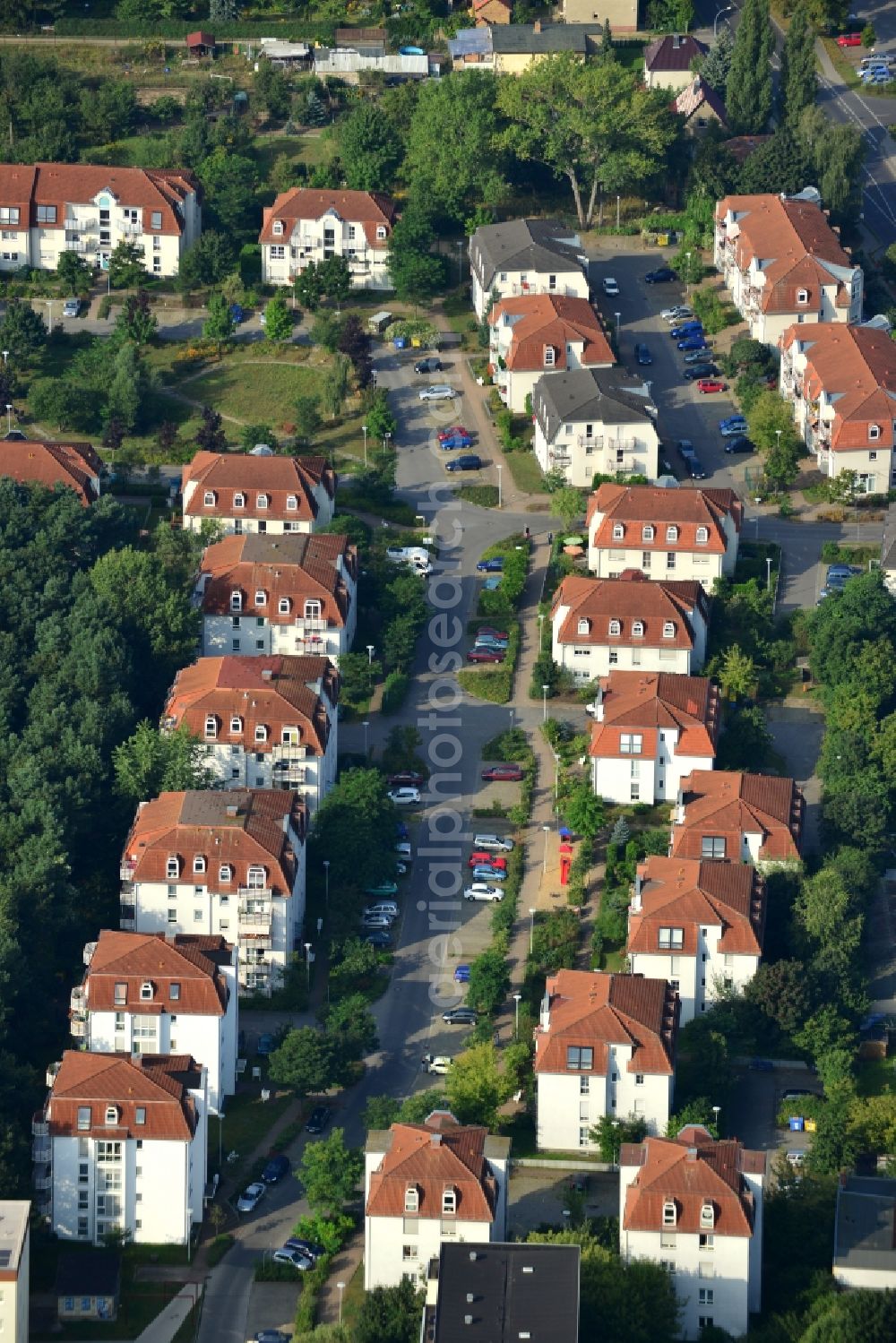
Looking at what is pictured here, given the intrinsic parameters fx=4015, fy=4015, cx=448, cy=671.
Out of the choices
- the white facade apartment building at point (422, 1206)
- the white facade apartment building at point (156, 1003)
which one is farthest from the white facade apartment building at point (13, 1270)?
the white facade apartment building at point (422, 1206)

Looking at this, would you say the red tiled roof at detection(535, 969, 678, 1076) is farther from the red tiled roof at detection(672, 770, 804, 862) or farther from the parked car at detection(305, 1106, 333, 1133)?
the red tiled roof at detection(672, 770, 804, 862)

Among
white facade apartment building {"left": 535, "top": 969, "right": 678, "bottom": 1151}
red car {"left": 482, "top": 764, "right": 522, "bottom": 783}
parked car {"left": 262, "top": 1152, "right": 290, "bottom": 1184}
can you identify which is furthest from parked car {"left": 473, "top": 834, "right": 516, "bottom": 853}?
parked car {"left": 262, "top": 1152, "right": 290, "bottom": 1184}

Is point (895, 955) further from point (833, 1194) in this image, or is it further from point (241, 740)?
point (241, 740)

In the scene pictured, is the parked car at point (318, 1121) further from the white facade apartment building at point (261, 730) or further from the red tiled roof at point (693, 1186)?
the white facade apartment building at point (261, 730)

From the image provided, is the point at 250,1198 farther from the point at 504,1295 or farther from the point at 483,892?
the point at 483,892

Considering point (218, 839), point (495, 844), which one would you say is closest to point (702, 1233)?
point (218, 839)

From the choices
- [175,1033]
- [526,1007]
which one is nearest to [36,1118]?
[175,1033]

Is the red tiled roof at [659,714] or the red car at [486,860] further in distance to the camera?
the red tiled roof at [659,714]
